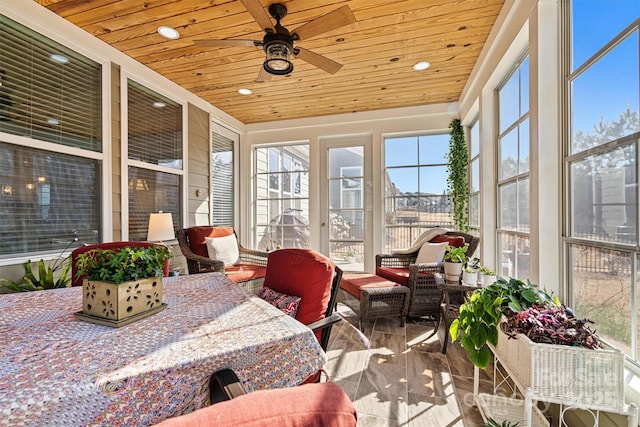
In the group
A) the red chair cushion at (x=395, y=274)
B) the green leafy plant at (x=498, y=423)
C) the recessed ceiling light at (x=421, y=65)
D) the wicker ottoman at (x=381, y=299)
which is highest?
the recessed ceiling light at (x=421, y=65)

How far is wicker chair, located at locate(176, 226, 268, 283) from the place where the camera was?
3.05 meters

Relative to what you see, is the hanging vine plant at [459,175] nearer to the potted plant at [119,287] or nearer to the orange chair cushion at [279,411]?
the potted plant at [119,287]

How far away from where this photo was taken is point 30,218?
2197 mm

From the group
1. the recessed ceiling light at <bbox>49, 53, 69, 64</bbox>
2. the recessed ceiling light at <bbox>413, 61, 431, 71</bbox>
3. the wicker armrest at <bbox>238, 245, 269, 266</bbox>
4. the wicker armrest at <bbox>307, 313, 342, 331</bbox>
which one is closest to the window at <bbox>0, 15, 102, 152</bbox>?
the recessed ceiling light at <bbox>49, 53, 69, 64</bbox>

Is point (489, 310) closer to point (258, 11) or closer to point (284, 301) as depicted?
point (284, 301)

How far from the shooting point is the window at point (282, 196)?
4953 mm

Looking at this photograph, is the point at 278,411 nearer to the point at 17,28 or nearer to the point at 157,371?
the point at 157,371

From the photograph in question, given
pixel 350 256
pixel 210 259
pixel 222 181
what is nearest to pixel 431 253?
pixel 350 256

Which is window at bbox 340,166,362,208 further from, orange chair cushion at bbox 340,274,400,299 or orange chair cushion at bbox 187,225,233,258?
orange chair cushion at bbox 187,225,233,258

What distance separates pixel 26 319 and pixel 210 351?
0.81 meters

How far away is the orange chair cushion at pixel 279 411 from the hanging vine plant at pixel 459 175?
155 inches

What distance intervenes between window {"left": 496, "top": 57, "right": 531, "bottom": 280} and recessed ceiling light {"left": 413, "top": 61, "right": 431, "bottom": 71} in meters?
0.76

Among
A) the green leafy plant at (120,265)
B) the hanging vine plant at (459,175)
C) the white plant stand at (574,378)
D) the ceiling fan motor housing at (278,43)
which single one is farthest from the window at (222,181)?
the white plant stand at (574,378)

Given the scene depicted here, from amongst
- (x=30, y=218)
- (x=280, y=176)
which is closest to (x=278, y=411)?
(x=30, y=218)
